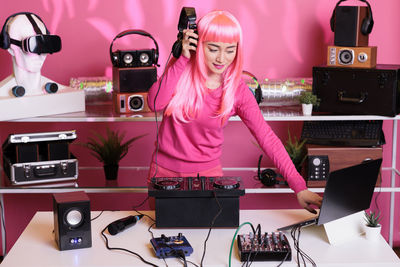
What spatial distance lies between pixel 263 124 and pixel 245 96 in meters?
0.16

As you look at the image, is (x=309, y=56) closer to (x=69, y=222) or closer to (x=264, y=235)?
(x=264, y=235)

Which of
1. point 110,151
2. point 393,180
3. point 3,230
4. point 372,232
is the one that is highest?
point 110,151

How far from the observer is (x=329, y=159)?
3.30 m

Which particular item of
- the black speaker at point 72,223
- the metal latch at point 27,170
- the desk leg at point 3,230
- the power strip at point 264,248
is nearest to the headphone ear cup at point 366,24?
the power strip at point 264,248

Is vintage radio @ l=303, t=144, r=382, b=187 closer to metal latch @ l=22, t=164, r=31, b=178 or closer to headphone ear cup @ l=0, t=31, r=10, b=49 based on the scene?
metal latch @ l=22, t=164, r=31, b=178

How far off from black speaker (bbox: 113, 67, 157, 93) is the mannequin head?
0.43 m

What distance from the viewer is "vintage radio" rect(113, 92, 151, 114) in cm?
320

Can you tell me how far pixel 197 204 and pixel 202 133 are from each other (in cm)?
60

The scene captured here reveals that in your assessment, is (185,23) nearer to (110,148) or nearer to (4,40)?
(4,40)

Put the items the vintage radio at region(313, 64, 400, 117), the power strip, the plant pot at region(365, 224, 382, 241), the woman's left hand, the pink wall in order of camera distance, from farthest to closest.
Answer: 1. the pink wall
2. the vintage radio at region(313, 64, 400, 117)
3. the woman's left hand
4. the plant pot at region(365, 224, 382, 241)
5. the power strip

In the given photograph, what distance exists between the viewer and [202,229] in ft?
7.16

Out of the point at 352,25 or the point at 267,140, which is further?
the point at 352,25

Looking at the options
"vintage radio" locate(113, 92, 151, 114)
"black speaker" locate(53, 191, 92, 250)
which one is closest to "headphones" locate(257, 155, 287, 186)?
"vintage radio" locate(113, 92, 151, 114)

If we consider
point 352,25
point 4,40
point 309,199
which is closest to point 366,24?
point 352,25
